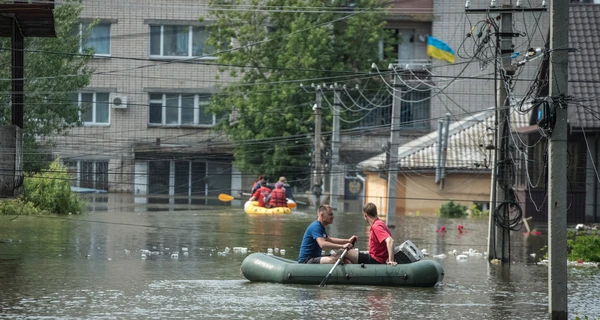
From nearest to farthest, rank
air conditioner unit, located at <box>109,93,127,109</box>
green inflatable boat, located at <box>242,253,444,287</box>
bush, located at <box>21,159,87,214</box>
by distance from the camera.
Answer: green inflatable boat, located at <box>242,253,444,287</box> → bush, located at <box>21,159,87,214</box> → air conditioner unit, located at <box>109,93,127,109</box>

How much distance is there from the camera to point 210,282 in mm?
20281

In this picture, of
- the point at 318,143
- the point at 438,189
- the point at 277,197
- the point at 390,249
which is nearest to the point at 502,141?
the point at 390,249

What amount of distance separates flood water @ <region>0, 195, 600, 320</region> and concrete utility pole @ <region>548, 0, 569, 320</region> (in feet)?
4.49

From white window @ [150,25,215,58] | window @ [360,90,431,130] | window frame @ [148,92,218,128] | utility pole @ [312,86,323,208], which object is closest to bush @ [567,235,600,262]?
utility pole @ [312,86,323,208]

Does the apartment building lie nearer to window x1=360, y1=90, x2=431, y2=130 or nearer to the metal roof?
window x1=360, y1=90, x2=431, y2=130

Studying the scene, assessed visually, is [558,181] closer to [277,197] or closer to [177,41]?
[277,197]

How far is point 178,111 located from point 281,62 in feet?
32.1

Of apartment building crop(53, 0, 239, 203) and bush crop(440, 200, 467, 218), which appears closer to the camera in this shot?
bush crop(440, 200, 467, 218)

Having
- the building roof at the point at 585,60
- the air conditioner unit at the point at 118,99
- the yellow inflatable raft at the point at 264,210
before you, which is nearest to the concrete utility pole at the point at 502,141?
the building roof at the point at 585,60

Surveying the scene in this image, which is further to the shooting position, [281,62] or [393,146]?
[281,62]

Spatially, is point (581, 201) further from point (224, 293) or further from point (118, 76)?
point (118, 76)

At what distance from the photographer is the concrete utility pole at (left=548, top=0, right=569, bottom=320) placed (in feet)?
51.3

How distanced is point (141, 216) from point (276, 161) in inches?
609

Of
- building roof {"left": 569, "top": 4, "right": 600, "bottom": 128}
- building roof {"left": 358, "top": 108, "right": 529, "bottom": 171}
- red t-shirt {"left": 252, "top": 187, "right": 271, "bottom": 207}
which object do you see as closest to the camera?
building roof {"left": 569, "top": 4, "right": 600, "bottom": 128}
